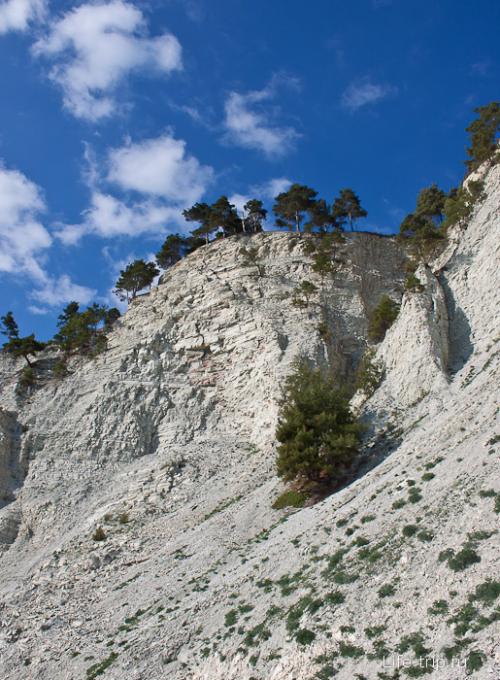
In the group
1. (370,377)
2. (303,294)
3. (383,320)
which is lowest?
(370,377)

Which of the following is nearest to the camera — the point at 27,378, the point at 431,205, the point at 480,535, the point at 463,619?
the point at 463,619

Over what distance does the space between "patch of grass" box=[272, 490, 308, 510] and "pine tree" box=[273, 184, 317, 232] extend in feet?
108

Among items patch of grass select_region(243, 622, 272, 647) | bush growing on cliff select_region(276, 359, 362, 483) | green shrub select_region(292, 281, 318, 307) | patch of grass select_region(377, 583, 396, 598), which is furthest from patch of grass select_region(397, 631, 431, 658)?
green shrub select_region(292, 281, 318, 307)

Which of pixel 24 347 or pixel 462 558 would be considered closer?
pixel 462 558

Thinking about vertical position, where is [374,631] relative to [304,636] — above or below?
below

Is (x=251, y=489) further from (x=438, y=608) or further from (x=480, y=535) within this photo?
(x=438, y=608)

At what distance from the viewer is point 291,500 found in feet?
86.2

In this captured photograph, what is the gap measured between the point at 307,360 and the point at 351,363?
3151mm

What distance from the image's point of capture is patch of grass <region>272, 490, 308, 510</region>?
2598cm

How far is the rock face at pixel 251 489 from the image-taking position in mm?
14453

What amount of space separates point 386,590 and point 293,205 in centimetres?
4537

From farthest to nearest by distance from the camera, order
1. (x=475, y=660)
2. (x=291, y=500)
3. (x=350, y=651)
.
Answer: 1. (x=291, y=500)
2. (x=350, y=651)
3. (x=475, y=660)

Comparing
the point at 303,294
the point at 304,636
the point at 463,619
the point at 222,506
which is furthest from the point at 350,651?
the point at 303,294

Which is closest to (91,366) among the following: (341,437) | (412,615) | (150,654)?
(341,437)
